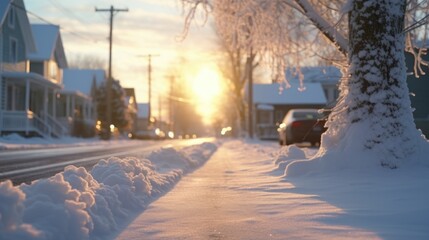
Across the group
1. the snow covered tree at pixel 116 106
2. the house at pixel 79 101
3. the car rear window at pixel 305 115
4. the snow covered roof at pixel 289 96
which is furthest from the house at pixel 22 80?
the car rear window at pixel 305 115

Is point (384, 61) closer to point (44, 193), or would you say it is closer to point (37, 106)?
point (44, 193)

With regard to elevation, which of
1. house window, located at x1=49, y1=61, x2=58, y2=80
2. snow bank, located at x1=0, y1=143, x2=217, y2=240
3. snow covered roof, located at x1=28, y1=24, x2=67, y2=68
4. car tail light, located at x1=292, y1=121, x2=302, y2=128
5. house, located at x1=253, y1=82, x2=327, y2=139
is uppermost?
snow covered roof, located at x1=28, y1=24, x2=67, y2=68

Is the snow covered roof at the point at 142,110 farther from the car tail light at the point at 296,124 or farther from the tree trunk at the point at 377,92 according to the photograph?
the tree trunk at the point at 377,92

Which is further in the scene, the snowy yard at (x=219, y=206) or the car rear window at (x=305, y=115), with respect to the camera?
the car rear window at (x=305, y=115)

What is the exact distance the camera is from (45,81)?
113 ft

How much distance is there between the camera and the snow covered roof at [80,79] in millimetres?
55938

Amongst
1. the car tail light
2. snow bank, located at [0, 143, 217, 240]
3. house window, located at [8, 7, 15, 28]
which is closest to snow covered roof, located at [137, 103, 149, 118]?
house window, located at [8, 7, 15, 28]

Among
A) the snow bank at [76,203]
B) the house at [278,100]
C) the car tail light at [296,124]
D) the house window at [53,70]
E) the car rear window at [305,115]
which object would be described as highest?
the house window at [53,70]

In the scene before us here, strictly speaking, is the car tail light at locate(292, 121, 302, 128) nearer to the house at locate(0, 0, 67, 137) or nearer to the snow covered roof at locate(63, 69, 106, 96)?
the house at locate(0, 0, 67, 137)

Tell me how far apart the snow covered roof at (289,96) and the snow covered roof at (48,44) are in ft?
52.0

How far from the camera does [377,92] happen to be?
832cm

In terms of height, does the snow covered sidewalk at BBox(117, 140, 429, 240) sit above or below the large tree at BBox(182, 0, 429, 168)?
below

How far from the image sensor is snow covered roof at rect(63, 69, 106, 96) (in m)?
55.9

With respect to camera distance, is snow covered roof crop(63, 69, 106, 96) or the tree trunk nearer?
the tree trunk
